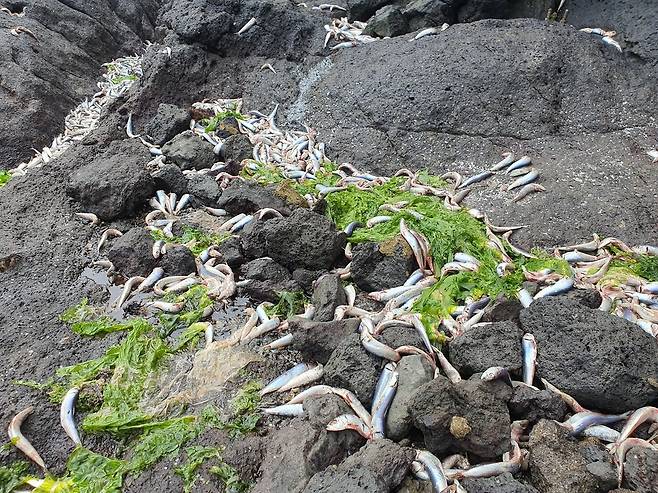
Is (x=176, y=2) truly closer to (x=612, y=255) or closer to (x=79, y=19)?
(x=79, y=19)

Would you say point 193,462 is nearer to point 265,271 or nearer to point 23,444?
point 23,444

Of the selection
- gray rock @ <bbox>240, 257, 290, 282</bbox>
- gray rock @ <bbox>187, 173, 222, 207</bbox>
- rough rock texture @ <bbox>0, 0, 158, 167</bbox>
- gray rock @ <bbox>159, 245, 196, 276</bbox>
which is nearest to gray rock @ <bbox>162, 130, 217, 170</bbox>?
gray rock @ <bbox>187, 173, 222, 207</bbox>

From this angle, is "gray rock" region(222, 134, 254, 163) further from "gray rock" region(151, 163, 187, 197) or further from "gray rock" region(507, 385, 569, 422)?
"gray rock" region(507, 385, 569, 422)

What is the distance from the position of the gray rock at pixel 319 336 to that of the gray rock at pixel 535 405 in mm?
1368

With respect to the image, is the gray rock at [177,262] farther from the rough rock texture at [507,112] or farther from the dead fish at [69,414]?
the rough rock texture at [507,112]

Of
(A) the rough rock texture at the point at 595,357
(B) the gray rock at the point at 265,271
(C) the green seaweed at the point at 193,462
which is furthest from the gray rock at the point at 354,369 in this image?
(B) the gray rock at the point at 265,271

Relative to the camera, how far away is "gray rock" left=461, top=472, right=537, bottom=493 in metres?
3.03

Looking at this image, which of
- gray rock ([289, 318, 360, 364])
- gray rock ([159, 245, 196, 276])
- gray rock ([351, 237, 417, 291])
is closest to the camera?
gray rock ([289, 318, 360, 364])

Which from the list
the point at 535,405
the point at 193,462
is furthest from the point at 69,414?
the point at 535,405

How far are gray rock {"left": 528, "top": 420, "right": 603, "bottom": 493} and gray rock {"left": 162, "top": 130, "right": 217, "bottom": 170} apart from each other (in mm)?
6245

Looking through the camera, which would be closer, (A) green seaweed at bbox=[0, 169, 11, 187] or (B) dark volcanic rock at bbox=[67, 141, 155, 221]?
(B) dark volcanic rock at bbox=[67, 141, 155, 221]

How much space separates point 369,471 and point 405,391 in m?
0.80

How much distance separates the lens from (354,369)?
153 inches

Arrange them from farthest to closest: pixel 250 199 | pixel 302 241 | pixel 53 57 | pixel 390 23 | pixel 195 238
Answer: pixel 53 57
pixel 390 23
pixel 250 199
pixel 195 238
pixel 302 241
